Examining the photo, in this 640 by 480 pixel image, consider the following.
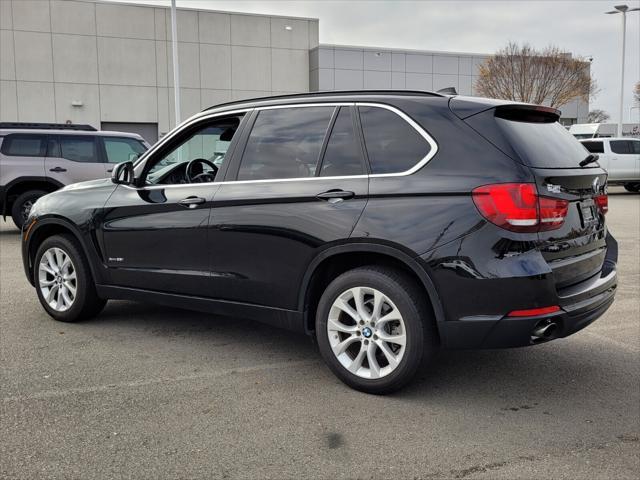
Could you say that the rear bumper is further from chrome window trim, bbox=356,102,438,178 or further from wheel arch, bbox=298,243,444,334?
chrome window trim, bbox=356,102,438,178

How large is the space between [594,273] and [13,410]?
11.5 ft

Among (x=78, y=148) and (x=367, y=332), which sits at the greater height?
(x=78, y=148)

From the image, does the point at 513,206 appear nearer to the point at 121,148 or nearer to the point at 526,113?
the point at 526,113

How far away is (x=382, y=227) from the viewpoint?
3.69m

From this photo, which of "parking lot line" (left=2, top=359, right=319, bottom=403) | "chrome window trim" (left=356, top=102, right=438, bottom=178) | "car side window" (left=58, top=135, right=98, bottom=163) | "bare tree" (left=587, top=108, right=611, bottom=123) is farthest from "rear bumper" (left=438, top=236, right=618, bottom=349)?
"bare tree" (left=587, top=108, right=611, bottom=123)

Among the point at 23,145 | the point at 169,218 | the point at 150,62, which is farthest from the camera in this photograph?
the point at 150,62

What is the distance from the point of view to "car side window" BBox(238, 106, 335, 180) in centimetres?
415

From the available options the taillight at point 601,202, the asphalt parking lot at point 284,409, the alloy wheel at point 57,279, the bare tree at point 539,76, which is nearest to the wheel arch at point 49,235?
the alloy wheel at point 57,279

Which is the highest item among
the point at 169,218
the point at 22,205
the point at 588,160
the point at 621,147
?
the point at 621,147

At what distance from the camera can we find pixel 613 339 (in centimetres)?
505

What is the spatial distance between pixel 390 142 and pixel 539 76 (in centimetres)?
3375

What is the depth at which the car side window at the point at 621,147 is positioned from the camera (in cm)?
2250

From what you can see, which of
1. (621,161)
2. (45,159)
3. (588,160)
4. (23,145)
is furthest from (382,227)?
(621,161)

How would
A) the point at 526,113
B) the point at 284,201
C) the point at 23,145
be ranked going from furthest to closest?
the point at 23,145
the point at 284,201
the point at 526,113
